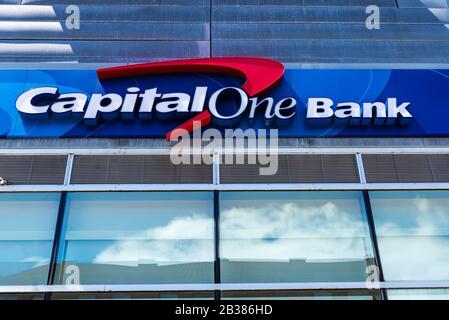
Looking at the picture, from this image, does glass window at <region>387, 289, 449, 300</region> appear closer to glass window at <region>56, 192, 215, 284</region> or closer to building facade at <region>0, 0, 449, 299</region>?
building facade at <region>0, 0, 449, 299</region>

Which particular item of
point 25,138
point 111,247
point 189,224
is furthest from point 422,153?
point 25,138

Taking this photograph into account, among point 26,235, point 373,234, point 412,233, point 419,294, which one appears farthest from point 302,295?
point 26,235

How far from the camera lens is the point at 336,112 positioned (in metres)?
8.88

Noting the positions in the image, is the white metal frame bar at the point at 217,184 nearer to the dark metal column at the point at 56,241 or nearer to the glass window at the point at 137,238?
the glass window at the point at 137,238

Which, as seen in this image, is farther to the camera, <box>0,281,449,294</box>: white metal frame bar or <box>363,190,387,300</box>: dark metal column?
<box>363,190,387,300</box>: dark metal column

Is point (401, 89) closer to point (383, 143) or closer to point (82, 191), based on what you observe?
point (383, 143)

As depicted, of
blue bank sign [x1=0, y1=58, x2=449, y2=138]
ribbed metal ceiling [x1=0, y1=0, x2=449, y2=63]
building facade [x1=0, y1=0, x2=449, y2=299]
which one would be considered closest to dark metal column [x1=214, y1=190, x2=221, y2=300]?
building facade [x1=0, y1=0, x2=449, y2=299]

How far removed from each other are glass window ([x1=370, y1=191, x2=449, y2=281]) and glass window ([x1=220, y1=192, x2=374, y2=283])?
0.30 m

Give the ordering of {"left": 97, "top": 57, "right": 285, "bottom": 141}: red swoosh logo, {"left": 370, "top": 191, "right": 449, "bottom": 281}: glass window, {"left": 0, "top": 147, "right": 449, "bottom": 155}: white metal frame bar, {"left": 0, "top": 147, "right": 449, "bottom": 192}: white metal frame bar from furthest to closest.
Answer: {"left": 97, "top": 57, "right": 285, "bottom": 141}: red swoosh logo
{"left": 0, "top": 147, "right": 449, "bottom": 155}: white metal frame bar
{"left": 0, "top": 147, "right": 449, "bottom": 192}: white metal frame bar
{"left": 370, "top": 191, "right": 449, "bottom": 281}: glass window

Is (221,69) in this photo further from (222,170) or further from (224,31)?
(222,170)

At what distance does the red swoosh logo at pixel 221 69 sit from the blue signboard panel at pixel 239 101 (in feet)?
0.33

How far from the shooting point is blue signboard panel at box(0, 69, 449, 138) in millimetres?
8695

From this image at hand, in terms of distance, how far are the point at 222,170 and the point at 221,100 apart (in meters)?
1.45

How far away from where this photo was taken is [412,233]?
7.82m
